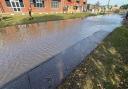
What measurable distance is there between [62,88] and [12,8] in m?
30.2

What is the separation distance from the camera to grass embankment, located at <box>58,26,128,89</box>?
5079 mm

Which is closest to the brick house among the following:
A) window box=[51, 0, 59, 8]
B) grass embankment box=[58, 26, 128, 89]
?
window box=[51, 0, 59, 8]

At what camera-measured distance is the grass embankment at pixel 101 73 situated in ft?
16.7

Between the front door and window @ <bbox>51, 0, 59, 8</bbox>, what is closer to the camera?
the front door

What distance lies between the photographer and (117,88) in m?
4.93

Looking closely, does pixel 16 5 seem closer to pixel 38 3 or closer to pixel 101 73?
pixel 38 3

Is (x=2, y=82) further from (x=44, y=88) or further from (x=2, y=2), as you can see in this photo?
(x=2, y=2)

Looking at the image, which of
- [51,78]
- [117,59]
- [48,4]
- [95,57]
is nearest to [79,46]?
[95,57]

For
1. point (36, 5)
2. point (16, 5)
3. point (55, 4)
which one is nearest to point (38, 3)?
point (36, 5)

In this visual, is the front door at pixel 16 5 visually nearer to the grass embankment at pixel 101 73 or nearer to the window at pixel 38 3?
the window at pixel 38 3

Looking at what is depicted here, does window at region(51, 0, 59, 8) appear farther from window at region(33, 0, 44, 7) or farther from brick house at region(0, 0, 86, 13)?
window at region(33, 0, 44, 7)

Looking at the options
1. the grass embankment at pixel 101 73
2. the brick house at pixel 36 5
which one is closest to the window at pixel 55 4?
the brick house at pixel 36 5

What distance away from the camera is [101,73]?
5.88 metres

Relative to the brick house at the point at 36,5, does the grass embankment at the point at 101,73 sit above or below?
below
